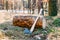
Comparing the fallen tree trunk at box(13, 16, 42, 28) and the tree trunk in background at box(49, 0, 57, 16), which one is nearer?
the fallen tree trunk at box(13, 16, 42, 28)

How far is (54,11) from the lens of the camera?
988cm

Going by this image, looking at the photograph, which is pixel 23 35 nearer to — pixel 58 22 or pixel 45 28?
pixel 45 28

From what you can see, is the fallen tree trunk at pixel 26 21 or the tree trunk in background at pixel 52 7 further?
the tree trunk in background at pixel 52 7

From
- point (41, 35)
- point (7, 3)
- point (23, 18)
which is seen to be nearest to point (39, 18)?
point (23, 18)

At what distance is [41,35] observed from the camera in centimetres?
584

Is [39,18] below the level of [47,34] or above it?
above

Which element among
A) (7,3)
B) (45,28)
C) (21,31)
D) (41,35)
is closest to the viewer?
(41,35)

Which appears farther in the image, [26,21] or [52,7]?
[52,7]

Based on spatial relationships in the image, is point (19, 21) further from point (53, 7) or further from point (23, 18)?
point (53, 7)

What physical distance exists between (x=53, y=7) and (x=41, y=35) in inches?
167

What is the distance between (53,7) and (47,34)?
3988 mm

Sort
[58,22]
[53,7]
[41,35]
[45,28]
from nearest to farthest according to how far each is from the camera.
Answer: [41,35] < [45,28] < [58,22] < [53,7]

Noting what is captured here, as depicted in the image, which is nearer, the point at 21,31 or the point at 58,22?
the point at 21,31

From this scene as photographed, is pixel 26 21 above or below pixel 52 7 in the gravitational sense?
below
